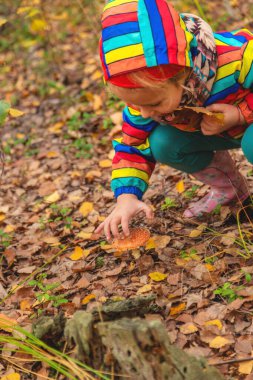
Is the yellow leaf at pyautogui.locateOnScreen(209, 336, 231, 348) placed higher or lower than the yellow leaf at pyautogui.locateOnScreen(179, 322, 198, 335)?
higher

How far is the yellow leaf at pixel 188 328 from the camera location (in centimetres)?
188

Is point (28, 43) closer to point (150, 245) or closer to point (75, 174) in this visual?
point (75, 174)

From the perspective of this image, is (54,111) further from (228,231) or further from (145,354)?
(145,354)

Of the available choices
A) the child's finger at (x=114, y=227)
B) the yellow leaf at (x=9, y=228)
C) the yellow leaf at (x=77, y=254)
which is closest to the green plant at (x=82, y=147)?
the yellow leaf at (x=9, y=228)

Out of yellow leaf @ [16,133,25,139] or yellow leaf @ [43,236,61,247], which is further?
yellow leaf @ [16,133,25,139]

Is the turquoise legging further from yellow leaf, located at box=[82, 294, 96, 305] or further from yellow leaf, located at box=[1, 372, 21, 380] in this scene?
yellow leaf, located at box=[1, 372, 21, 380]

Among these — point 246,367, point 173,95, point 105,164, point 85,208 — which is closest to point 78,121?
point 105,164

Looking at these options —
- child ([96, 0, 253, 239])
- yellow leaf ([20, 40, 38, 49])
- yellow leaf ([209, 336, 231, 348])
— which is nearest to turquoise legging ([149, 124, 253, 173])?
child ([96, 0, 253, 239])

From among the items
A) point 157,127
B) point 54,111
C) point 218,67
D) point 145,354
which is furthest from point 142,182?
point 54,111

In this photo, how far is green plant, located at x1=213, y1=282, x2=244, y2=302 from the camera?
1965 millimetres

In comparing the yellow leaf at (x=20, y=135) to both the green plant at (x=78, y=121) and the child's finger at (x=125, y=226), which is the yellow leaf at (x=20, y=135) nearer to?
the green plant at (x=78, y=121)

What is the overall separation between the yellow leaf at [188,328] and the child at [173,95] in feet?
1.37

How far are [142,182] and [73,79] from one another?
2.41 meters

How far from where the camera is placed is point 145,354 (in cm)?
150
